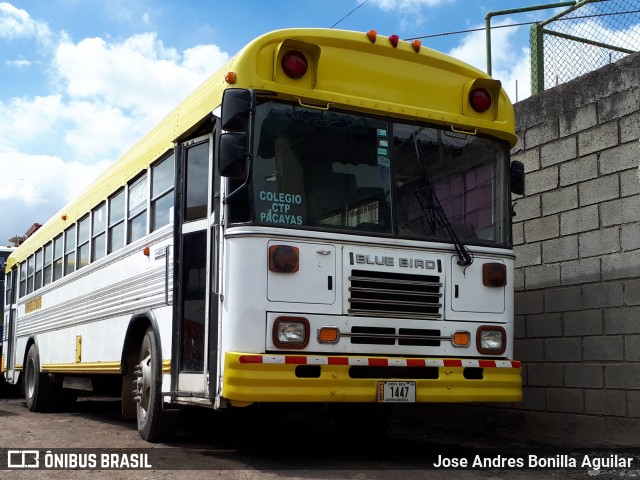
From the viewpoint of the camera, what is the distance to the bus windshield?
6.09m

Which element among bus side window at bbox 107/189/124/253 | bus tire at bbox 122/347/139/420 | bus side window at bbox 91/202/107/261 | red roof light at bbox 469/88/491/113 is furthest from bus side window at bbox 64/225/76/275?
red roof light at bbox 469/88/491/113

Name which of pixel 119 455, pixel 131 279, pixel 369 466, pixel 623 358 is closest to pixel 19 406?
pixel 131 279

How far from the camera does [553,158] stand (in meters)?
8.19

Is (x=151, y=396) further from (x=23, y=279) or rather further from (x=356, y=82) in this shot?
(x=23, y=279)

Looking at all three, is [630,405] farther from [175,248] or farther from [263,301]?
Result: [175,248]

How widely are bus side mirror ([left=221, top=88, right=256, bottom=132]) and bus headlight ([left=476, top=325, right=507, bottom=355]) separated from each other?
2.49 metres

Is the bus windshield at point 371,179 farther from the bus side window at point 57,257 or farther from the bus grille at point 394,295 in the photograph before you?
the bus side window at point 57,257

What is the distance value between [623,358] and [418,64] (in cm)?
303

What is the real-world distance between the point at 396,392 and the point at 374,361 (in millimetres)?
284

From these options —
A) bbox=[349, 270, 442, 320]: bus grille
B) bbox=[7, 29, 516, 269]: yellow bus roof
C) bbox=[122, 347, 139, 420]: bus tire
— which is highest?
bbox=[7, 29, 516, 269]: yellow bus roof

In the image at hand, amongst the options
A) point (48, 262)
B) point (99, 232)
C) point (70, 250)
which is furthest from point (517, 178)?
point (48, 262)

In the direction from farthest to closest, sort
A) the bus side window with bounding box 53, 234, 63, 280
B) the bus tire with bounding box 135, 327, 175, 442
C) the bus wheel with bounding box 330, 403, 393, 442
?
the bus side window with bounding box 53, 234, 63, 280 → the bus wheel with bounding box 330, 403, 393, 442 → the bus tire with bounding box 135, 327, 175, 442

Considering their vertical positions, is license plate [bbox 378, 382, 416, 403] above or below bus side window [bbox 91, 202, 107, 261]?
below

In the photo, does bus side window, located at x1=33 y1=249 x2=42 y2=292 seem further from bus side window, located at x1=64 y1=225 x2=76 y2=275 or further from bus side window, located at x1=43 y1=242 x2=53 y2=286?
bus side window, located at x1=64 y1=225 x2=76 y2=275
